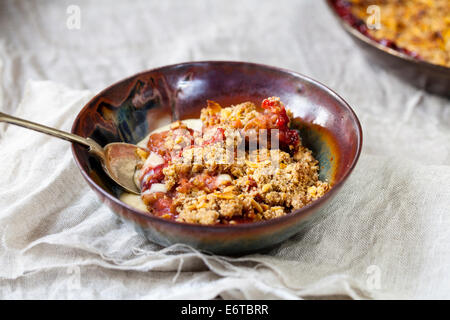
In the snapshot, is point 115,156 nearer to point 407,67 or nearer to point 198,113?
point 198,113

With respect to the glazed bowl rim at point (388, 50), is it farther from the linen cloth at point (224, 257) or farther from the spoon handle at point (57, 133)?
the spoon handle at point (57, 133)

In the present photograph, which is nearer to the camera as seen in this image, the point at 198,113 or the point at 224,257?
the point at 224,257

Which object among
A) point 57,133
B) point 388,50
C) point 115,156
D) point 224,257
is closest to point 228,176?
point 224,257

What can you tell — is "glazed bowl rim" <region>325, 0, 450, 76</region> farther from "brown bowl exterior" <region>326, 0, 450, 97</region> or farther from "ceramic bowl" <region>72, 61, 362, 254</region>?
"ceramic bowl" <region>72, 61, 362, 254</region>

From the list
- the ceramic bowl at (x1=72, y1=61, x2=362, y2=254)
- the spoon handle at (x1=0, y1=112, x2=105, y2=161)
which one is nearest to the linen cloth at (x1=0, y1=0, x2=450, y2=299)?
the ceramic bowl at (x1=72, y1=61, x2=362, y2=254)

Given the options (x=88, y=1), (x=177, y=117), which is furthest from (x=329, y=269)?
(x=88, y=1)

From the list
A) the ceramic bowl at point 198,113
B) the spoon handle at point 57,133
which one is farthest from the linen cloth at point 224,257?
the spoon handle at point 57,133

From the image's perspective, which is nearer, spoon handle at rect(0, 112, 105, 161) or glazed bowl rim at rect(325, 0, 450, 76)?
spoon handle at rect(0, 112, 105, 161)
